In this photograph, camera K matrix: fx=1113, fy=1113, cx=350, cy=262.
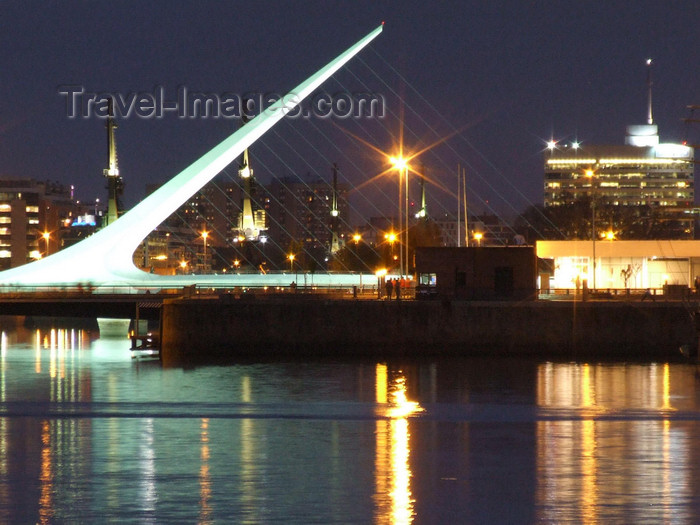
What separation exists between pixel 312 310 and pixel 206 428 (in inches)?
671

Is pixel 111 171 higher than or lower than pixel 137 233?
higher

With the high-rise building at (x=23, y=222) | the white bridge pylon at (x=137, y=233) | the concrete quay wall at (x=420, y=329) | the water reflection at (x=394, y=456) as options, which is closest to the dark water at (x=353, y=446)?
the water reflection at (x=394, y=456)

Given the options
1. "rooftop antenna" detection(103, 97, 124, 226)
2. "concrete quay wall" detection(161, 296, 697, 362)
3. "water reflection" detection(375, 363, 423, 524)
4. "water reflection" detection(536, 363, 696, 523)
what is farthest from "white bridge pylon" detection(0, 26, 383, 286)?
"water reflection" detection(536, 363, 696, 523)

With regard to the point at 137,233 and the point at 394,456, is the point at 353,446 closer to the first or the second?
the point at 394,456

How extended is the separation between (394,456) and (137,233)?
4067 centimetres

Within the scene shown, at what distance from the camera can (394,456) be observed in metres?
18.8

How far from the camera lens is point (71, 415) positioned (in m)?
24.1

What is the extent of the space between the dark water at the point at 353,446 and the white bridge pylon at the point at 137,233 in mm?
19279

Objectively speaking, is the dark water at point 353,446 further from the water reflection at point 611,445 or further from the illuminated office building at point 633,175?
the illuminated office building at point 633,175

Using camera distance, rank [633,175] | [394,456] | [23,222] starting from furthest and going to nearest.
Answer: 1. [633,175]
2. [23,222]
3. [394,456]

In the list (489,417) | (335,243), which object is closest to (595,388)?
(489,417)

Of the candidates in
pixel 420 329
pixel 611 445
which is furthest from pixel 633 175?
pixel 611 445

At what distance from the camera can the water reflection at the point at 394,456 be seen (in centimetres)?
1486

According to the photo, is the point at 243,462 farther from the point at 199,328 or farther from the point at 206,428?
the point at 199,328
